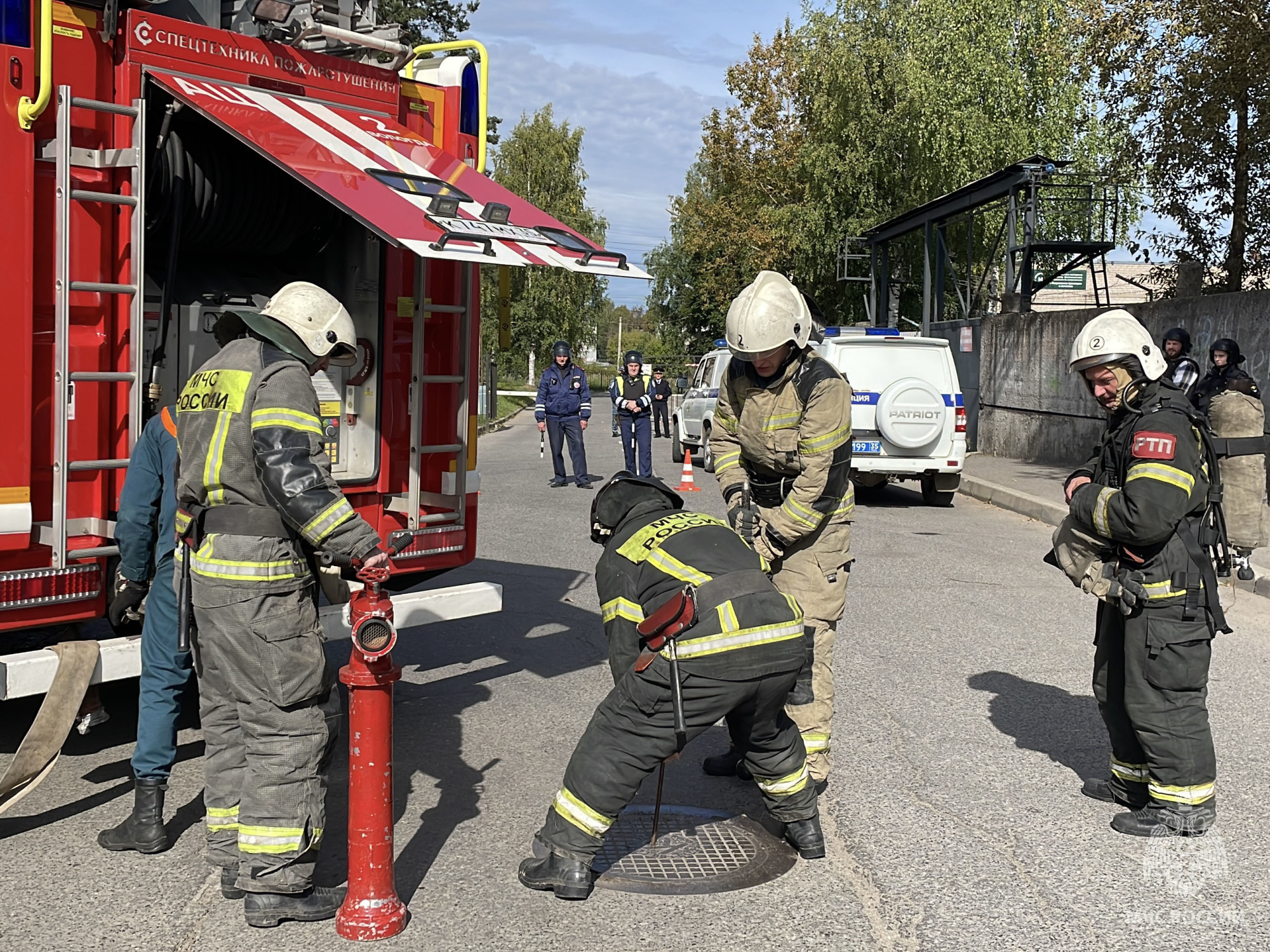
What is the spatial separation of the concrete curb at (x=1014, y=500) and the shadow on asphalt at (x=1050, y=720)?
690 centimetres

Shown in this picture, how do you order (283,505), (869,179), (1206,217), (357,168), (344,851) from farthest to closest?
1. (869,179)
2. (1206,217)
3. (357,168)
4. (344,851)
5. (283,505)

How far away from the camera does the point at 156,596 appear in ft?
15.4

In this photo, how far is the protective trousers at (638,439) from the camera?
17.3 metres

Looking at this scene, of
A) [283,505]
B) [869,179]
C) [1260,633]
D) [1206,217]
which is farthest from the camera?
[869,179]

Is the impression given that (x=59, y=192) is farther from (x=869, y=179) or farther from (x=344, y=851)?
(x=869, y=179)

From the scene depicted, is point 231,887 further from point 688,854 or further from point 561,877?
point 688,854

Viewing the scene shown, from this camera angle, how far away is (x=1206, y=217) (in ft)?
59.9

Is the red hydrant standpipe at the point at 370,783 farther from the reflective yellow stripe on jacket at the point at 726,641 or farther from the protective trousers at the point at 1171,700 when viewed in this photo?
the protective trousers at the point at 1171,700

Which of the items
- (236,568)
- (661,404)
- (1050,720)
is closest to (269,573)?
(236,568)

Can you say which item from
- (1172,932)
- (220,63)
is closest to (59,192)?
(220,63)

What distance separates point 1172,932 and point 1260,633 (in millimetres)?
5373

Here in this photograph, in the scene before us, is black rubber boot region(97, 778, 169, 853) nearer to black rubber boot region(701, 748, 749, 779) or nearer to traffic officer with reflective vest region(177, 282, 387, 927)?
traffic officer with reflective vest region(177, 282, 387, 927)

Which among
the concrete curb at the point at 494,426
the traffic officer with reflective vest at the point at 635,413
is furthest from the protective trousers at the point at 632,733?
the concrete curb at the point at 494,426

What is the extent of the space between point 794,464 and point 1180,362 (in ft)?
18.6
